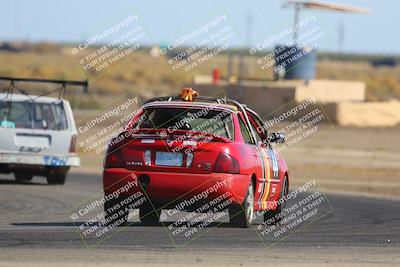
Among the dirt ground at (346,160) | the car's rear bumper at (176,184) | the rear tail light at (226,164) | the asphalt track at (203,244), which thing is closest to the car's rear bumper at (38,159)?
the asphalt track at (203,244)

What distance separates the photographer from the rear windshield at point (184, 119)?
1495 centimetres

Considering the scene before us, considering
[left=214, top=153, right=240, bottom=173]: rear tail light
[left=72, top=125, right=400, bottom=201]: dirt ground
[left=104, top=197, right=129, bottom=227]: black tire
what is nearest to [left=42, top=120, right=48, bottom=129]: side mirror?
[left=72, top=125, right=400, bottom=201]: dirt ground

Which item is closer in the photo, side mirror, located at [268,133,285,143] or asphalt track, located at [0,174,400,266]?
asphalt track, located at [0,174,400,266]

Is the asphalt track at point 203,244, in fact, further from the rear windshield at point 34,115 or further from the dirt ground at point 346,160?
the dirt ground at point 346,160

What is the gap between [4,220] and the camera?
15.3 meters

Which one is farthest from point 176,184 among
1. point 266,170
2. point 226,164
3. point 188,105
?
point 266,170

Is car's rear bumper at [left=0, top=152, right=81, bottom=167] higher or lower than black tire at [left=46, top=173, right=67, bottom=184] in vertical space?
higher

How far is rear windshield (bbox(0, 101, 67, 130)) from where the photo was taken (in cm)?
2288

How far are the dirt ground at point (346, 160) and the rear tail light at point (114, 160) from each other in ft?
35.0

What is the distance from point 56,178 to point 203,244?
36.1 ft

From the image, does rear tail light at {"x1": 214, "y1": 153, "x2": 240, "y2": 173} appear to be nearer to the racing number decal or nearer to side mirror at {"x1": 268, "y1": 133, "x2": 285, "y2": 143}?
the racing number decal

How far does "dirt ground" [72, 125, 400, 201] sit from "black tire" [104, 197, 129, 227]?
1043 cm

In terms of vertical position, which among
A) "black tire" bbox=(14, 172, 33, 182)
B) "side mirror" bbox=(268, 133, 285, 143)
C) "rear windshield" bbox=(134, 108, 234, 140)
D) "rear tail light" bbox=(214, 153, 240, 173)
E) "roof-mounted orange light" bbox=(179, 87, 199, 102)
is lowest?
"black tire" bbox=(14, 172, 33, 182)

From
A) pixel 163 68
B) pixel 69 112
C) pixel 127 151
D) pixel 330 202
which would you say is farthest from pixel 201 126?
pixel 163 68
